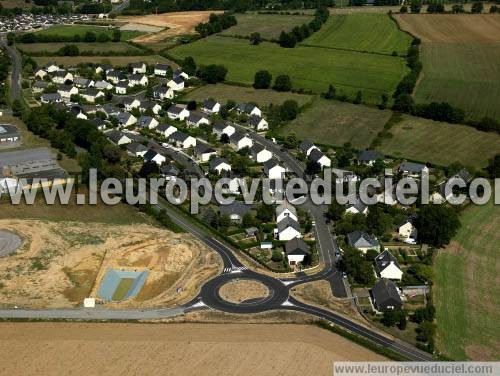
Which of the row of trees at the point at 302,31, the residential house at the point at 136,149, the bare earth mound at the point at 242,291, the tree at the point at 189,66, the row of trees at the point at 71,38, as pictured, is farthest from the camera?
the row of trees at the point at 71,38

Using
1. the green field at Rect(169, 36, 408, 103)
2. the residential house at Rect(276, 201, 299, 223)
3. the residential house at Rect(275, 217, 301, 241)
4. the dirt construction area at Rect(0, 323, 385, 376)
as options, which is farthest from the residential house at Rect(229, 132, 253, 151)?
the dirt construction area at Rect(0, 323, 385, 376)

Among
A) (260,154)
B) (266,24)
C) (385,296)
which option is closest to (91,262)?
(385,296)

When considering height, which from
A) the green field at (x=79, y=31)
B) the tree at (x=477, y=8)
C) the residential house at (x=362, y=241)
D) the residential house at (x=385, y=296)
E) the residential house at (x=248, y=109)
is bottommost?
the residential house at (x=385, y=296)

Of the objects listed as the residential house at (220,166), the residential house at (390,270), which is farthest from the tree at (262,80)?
the residential house at (390,270)

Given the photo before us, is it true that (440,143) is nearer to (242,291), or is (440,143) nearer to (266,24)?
(242,291)

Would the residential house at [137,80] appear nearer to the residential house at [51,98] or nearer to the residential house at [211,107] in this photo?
the residential house at [51,98]

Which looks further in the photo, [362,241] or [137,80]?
[137,80]
